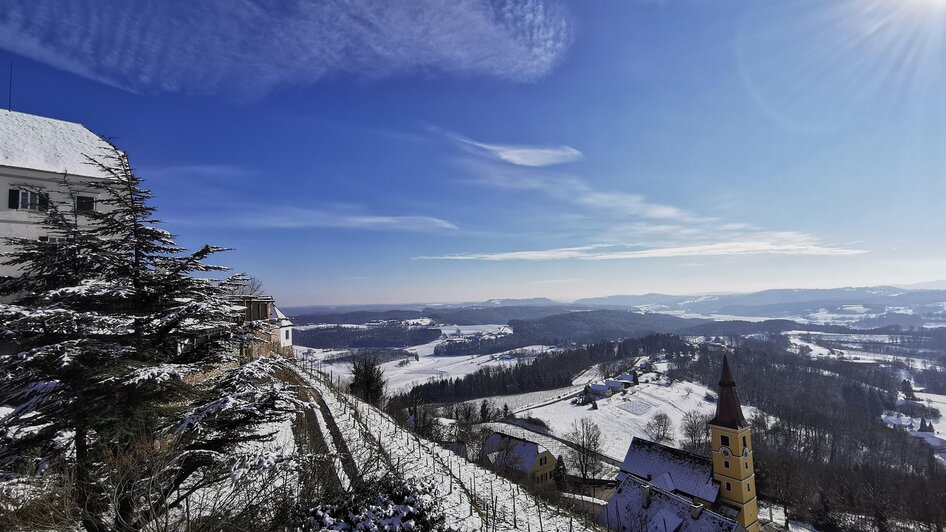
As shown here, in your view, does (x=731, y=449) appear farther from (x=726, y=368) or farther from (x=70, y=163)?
(x=70, y=163)

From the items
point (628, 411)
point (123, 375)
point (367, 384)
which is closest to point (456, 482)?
point (123, 375)

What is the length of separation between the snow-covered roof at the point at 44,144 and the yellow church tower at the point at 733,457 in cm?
4764

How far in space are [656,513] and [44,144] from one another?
1716 inches

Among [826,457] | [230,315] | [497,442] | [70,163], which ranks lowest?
[826,457]

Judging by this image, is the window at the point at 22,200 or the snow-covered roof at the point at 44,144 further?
the snow-covered roof at the point at 44,144

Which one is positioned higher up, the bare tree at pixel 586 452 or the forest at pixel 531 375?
the bare tree at pixel 586 452

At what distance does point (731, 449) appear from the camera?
3550 centimetres

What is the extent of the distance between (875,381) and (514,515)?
7387 inches

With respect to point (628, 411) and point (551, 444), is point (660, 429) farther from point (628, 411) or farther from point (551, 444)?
point (551, 444)

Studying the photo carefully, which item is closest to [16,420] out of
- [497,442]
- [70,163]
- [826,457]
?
[70,163]

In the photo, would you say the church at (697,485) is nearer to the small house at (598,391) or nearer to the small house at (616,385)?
the small house at (598,391)

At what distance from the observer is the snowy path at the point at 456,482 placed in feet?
45.4

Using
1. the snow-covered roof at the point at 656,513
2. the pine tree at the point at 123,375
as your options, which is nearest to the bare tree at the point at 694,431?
the snow-covered roof at the point at 656,513

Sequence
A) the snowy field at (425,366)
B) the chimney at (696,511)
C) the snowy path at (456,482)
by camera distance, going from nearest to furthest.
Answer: the snowy path at (456,482) < the chimney at (696,511) < the snowy field at (425,366)
